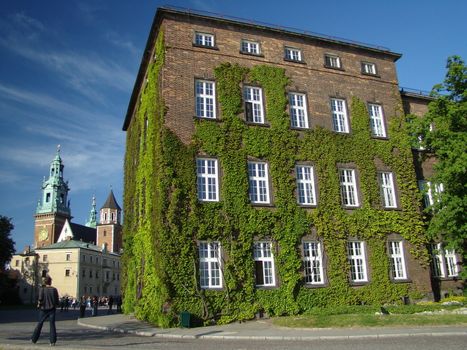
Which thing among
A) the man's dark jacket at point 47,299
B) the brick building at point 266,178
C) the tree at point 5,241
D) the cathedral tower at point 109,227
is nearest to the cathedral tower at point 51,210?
the cathedral tower at point 109,227

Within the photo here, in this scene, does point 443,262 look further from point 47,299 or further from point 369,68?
point 47,299

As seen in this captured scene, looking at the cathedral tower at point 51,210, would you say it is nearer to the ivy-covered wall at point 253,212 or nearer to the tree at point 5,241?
the tree at point 5,241

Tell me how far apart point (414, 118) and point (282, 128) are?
8.74m

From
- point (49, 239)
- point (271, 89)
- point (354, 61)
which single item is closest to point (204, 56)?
point (271, 89)

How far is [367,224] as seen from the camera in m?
24.2

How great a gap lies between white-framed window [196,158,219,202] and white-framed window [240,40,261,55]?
24.9 feet

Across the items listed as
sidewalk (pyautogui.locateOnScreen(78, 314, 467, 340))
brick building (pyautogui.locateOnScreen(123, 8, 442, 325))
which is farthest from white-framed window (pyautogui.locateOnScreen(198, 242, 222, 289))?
sidewalk (pyautogui.locateOnScreen(78, 314, 467, 340))

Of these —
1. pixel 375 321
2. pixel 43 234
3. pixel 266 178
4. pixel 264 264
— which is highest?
pixel 43 234

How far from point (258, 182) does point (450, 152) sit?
10839 mm

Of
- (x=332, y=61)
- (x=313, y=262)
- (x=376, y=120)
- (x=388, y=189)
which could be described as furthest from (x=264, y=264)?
(x=332, y=61)

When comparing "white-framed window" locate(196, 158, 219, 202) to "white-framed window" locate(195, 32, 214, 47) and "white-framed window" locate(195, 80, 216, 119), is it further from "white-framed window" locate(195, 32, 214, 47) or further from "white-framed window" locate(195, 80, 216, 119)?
"white-framed window" locate(195, 32, 214, 47)

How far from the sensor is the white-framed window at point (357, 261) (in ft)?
76.7

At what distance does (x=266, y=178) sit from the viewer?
2320 cm

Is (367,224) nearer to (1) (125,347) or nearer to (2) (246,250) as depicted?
(2) (246,250)
